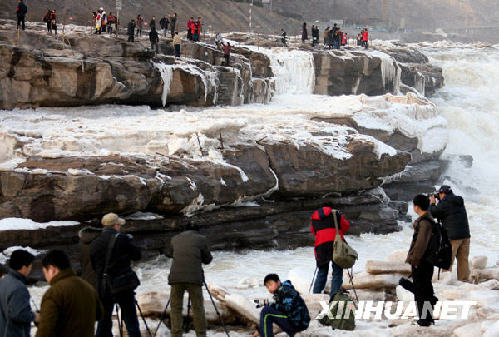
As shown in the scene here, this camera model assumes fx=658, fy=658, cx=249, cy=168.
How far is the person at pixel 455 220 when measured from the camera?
9703 millimetres

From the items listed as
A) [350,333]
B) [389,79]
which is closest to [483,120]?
[389,79]

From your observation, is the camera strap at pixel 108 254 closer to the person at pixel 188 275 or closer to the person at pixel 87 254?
the person at pixel 87 254

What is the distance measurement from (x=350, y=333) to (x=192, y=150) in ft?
29.9

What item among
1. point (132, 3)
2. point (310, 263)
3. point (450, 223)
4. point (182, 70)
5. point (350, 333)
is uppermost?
point (132, 3)

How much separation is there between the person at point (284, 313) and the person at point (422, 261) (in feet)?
4.72

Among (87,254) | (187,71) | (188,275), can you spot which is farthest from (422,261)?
(187,71)

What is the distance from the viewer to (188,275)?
737 cm

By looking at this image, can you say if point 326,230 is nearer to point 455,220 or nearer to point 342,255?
point 342,255

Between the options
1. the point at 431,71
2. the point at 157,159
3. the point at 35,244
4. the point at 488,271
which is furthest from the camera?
the point at 431,71

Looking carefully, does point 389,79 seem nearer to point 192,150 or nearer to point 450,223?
point 192,150

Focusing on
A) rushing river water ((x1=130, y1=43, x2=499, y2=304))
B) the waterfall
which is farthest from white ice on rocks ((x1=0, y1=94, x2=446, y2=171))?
the waterfall

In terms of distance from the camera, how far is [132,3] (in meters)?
42.3

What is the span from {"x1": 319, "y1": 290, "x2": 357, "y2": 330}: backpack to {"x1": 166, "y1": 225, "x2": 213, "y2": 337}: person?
63.6 inches

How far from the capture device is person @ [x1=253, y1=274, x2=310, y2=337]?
23.6 feet
